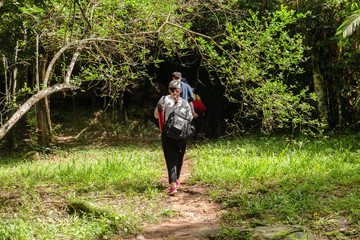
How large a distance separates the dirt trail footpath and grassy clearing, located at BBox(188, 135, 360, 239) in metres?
0.20

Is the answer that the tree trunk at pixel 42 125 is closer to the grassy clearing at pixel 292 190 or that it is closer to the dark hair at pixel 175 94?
the grassy clearing at pixel 292 190

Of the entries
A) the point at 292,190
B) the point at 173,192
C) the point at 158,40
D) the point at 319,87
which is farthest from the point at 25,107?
the point at 319,87

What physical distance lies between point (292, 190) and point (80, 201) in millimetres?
3099

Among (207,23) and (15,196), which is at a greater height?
(207,23)

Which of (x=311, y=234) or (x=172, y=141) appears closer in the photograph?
(x=311, y=234)

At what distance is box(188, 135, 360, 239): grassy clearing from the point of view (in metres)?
3.99

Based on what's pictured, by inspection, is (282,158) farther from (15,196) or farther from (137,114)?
(137,114)

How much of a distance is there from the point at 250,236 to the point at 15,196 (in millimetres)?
3634

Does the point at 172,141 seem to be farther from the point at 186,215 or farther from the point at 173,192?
the point at 186,215

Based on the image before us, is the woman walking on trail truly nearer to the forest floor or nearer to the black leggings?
the black leggings

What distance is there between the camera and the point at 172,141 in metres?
5.57

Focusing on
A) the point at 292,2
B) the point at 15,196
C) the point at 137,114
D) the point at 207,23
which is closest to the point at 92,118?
the point at 137,114

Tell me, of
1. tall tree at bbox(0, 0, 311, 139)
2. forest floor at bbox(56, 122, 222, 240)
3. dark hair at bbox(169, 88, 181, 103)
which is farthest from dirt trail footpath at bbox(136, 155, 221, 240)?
tall tree at bbox(0, 0, 311, 139)

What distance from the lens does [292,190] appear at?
4.99m
